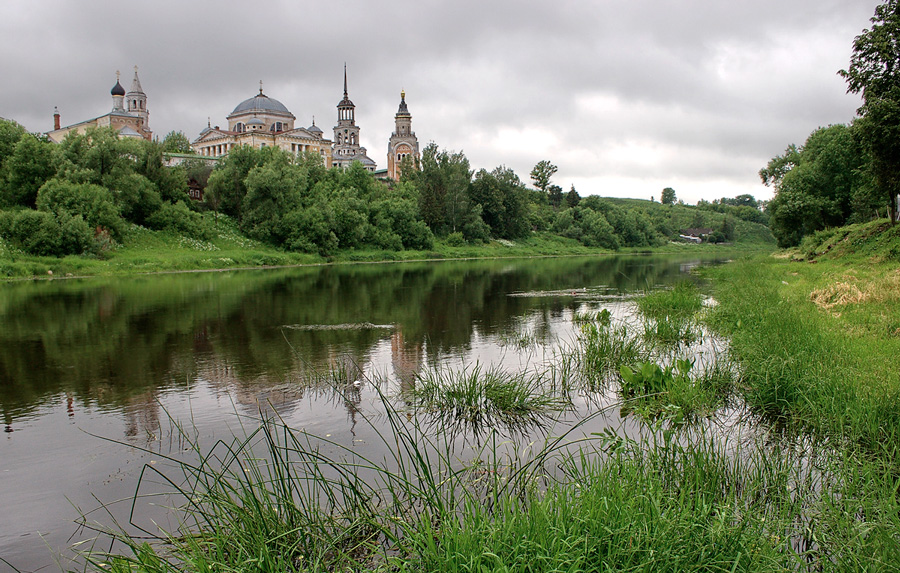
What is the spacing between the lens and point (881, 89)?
850 inches

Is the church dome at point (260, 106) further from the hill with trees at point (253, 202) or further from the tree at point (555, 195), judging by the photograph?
the tree at point (555, 195)

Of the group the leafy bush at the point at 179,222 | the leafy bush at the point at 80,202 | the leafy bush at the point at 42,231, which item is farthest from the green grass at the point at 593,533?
the leafy bush at the point at 179,222

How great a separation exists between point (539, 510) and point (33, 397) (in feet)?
30.9

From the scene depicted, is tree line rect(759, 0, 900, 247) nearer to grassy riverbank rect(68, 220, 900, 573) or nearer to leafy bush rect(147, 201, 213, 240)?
grassy riverbank rect(68, 220, 900, 573)

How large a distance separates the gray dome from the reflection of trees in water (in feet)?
294

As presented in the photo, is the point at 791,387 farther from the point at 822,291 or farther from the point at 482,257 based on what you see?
the point at 482,257

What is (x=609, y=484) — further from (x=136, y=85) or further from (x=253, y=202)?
(x=136, y=85)

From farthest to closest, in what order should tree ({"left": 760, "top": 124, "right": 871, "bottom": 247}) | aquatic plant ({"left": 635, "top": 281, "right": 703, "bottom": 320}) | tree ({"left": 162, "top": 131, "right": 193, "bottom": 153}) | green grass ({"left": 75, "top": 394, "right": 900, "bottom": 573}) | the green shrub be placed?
tree ({"left": 162, "top": 131, "right": 193, "bottom": 153})
the green shrub
tree ({"left": 760, "top": 124, "right": 871, "bottom": 247})
aquatic plant ({"left": 635, "top": 281, "right": 703, "bottom": 320})
green grass ({"left": 75, "top": 394, "right": 900, "bottom": 573})

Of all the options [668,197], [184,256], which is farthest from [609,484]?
[668,197]

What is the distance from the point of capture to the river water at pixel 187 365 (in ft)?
21.4

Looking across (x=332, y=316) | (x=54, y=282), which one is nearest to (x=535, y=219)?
(x=54, y=282)

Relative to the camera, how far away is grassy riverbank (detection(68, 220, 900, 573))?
3719mm

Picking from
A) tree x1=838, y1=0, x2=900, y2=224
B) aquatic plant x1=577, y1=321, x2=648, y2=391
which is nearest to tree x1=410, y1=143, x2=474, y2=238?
tree x1=838, y1=0, x2=900, y2=224

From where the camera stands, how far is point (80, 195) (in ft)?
140
